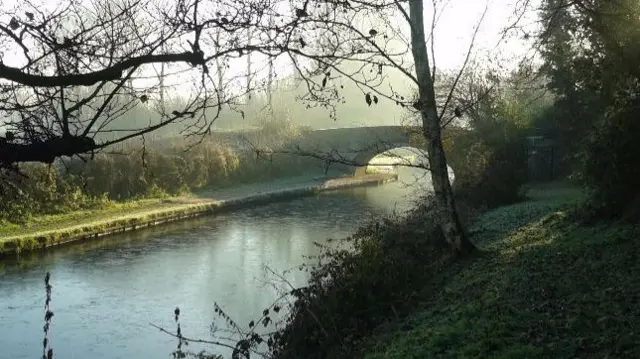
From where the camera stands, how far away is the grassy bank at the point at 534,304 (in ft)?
16.8

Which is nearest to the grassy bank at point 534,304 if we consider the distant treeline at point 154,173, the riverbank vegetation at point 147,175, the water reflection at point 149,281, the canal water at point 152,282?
the canal water at point 152,282

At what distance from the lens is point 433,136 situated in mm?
9883

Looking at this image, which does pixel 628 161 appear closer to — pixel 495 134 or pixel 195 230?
pixel 495 134

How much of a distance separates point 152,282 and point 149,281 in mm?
159

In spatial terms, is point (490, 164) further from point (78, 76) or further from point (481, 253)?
point (78, 76)

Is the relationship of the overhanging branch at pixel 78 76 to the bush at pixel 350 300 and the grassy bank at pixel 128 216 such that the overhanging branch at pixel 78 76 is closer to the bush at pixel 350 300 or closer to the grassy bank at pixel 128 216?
the bush at pixel 350 300

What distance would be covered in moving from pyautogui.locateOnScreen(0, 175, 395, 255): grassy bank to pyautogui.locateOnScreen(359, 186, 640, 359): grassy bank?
1470 cm

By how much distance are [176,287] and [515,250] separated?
8485 millimetres

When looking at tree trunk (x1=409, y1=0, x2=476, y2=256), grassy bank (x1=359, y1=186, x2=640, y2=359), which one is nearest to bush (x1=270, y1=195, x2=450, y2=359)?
grassy bank (x1=359, y1=186, x2=640, y2=359)

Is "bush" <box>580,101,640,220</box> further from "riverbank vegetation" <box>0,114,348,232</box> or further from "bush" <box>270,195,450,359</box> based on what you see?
"riverbank vegetation" <box>0,114,348,232</box>

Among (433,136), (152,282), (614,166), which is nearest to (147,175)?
(152,282)

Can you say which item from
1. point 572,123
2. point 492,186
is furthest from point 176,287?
point 572,123

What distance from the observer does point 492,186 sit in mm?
17672

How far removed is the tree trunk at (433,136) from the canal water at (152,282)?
3038 millimetres
